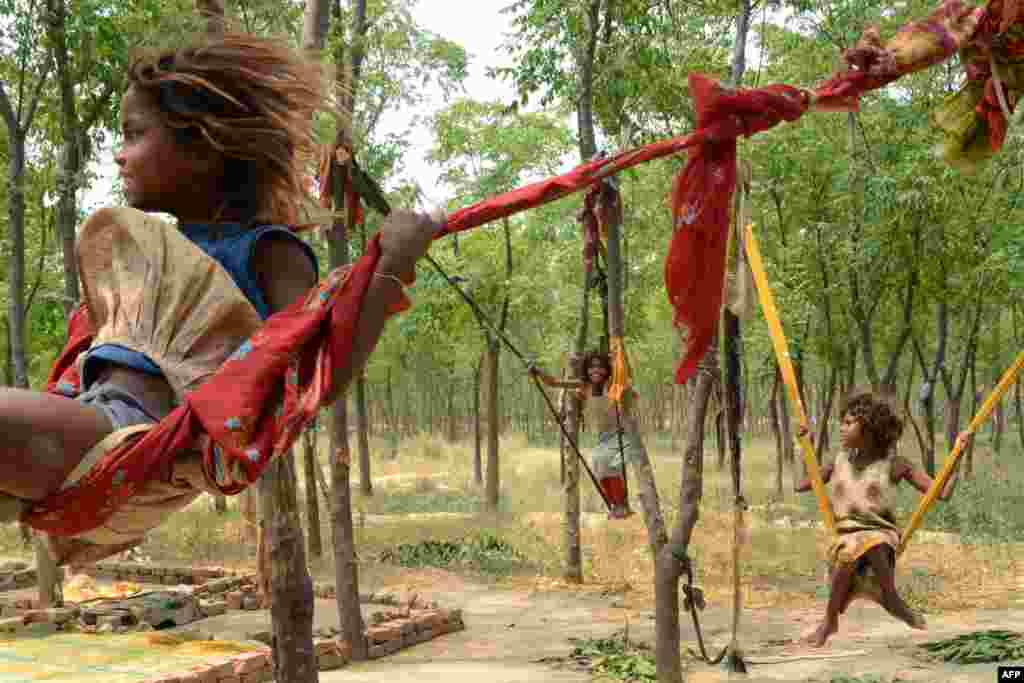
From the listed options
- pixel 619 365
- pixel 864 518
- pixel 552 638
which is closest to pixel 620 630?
pixel 552 638

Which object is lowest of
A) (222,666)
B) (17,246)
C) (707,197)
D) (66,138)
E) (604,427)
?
(222,666)

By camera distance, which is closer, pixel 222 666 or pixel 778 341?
pixel 778 341

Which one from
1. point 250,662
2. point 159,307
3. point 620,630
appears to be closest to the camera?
point 159,307

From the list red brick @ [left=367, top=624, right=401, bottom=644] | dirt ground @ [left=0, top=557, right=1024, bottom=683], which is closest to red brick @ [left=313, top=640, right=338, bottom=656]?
dirt ground @ [left=0, top=557, right=1024, bottom=683]

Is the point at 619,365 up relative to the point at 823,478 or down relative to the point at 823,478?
up

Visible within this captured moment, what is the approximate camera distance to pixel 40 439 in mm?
1759

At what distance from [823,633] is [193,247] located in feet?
18.3

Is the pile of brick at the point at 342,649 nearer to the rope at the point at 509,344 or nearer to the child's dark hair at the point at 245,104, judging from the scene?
the rope at the point at 509,344

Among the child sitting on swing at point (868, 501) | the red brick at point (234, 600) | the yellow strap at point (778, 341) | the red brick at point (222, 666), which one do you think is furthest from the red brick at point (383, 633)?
the yellow strap at point (778, 341)

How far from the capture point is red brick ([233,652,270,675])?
658cm

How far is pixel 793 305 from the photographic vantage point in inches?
602

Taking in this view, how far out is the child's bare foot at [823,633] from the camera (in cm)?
650

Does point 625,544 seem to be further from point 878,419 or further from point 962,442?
point 962,442

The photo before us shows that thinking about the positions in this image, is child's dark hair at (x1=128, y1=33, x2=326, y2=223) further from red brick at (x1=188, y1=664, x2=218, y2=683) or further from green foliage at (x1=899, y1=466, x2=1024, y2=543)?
green foliage at (x1=899, y1=466, x2=1024, y2=543)
